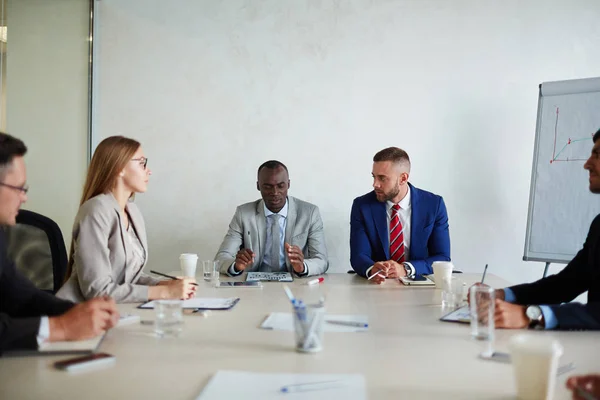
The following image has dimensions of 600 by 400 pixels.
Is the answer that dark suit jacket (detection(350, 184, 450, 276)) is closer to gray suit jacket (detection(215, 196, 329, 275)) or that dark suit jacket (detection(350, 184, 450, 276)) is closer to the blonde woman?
gray suit jacket (detection(215, 196, 329, 275))

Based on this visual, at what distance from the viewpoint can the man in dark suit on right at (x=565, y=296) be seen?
181cm

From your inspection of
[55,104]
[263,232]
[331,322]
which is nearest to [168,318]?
[331,322]

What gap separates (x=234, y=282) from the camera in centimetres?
274

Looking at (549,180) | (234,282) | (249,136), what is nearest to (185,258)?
(234,282)

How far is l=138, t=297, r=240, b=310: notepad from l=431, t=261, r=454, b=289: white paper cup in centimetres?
95

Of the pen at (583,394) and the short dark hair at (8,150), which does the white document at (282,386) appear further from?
the short dark hair at (8,150)

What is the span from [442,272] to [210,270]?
1094 mm

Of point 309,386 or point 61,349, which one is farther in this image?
point 61,349

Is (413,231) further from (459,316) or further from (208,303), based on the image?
(208,303)

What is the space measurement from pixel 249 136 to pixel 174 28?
993 millimetres

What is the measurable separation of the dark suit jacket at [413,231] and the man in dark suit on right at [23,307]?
1.86 metres

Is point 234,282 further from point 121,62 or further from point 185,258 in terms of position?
point 121,62

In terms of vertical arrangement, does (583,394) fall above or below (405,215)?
below

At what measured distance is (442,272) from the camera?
2615 millimetres
